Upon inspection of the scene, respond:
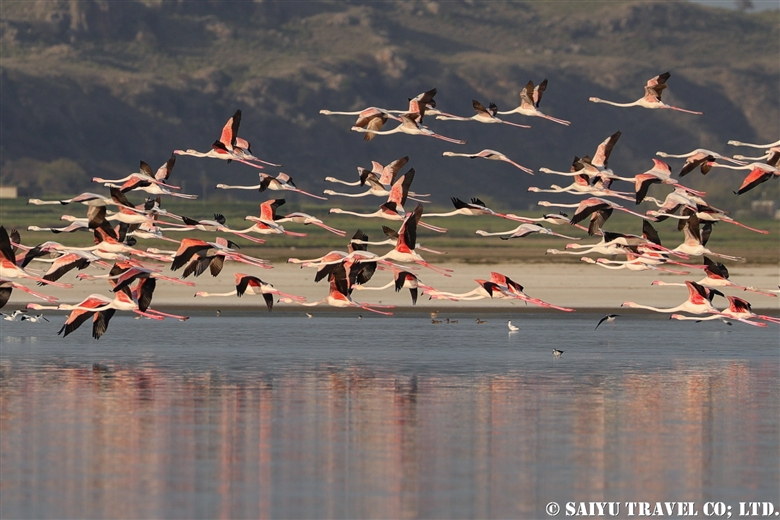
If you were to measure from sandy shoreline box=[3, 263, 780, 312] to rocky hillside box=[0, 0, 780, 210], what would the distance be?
80582mm

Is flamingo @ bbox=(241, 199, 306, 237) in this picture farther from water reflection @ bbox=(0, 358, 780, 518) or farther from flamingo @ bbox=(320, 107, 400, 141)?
water reflection @ bbox=(0, 358, 780, 518)

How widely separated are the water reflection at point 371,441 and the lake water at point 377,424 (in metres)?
0.04

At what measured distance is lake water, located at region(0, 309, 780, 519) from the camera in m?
17.0

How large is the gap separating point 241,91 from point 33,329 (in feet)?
420

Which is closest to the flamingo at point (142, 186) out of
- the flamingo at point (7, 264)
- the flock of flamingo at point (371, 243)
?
the flock of flamingo at point (371, 243)

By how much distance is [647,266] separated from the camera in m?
32.5

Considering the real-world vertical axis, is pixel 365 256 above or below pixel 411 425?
above

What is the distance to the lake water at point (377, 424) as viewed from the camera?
55.7ft

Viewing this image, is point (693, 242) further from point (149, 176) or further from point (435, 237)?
point (435, 237)

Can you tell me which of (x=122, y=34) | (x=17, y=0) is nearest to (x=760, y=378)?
(x=122, y=34)

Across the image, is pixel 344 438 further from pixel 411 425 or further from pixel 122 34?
pixel 122 34

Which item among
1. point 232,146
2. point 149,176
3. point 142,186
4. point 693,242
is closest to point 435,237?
point 232,146

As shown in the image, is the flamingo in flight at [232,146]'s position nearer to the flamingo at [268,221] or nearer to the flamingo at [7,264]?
the flamingo at [268,221]

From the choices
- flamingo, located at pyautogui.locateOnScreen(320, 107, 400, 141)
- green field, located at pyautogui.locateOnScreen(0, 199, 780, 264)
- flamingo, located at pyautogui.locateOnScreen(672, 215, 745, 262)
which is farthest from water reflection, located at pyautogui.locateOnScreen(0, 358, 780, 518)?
green field, located at pyautogui.locateOnScreen(0, 199, 780, 264)
